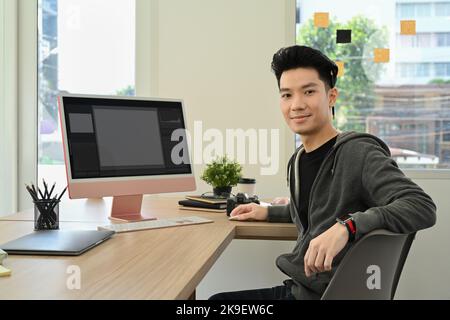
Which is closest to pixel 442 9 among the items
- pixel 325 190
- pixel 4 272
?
pixel 325 190

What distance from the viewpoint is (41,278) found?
121 cm

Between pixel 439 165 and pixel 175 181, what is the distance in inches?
66.6

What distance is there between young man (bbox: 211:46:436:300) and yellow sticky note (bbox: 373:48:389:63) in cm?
147

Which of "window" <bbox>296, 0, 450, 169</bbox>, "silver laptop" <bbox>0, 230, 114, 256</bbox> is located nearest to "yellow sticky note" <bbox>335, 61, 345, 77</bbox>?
"window" <bbox>296, 0, 450, 169</bbox>

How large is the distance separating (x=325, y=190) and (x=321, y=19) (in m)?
1.83

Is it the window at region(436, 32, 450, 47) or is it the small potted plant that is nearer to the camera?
Answer: the small potted plant

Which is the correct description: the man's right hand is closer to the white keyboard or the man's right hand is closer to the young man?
the young man

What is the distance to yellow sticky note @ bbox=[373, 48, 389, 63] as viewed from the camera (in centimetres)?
314

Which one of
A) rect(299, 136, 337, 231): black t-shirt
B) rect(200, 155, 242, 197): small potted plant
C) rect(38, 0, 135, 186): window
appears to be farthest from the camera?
rect(38, 0, 135, 186): window

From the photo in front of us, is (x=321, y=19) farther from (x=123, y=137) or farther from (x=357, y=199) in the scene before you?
(x=357, y=199)

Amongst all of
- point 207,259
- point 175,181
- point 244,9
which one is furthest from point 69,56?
point 207,259

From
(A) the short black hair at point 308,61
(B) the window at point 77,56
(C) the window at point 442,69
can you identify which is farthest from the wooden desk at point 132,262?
(C) the window at point 442,69

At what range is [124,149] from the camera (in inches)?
82.5

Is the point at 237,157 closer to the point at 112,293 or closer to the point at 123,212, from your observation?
the point at 123,212
